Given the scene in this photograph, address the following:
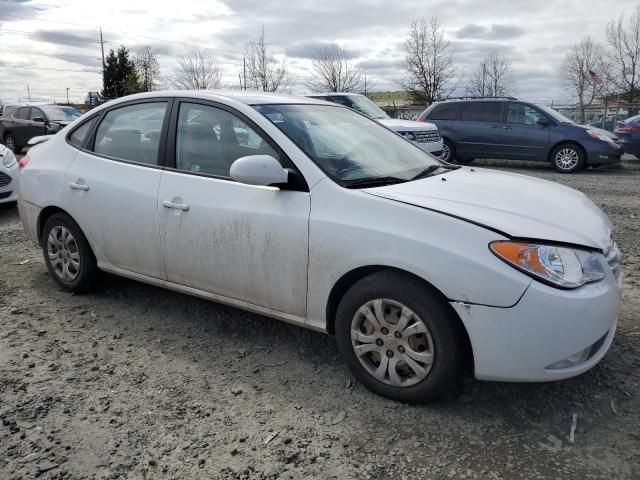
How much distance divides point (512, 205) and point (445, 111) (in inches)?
468

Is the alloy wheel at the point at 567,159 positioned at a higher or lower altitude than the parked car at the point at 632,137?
lower

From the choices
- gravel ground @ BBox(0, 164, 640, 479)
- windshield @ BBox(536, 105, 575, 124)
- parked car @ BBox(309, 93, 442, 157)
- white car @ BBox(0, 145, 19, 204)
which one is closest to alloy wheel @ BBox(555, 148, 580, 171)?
windshield @ BBox(536, 105, 575, 124)

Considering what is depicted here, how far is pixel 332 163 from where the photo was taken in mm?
3211

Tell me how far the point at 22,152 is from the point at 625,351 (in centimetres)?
1902

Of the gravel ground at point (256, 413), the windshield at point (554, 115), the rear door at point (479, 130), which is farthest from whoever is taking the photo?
the rear door at point (479, 130)

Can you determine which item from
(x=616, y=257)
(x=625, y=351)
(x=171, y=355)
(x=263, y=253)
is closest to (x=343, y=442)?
(x=263, y=253)

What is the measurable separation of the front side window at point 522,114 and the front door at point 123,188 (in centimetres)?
1105

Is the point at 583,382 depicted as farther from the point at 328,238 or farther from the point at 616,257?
the point at 328,238

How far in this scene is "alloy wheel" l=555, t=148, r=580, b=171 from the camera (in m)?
12.5

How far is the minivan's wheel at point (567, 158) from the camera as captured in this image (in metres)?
12.5

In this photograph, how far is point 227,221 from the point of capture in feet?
10.8

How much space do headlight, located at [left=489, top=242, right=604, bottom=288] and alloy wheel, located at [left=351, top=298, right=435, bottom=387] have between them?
1.70 feet

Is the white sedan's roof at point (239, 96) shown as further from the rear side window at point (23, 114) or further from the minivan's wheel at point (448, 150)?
the rear side window at point (23, 114)

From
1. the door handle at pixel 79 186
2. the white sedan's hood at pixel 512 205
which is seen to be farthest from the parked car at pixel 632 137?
the door handle at pixel 79 186
